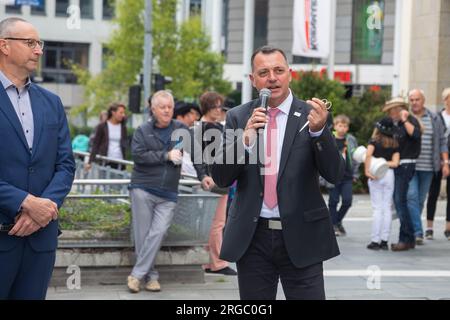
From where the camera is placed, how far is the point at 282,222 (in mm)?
4742

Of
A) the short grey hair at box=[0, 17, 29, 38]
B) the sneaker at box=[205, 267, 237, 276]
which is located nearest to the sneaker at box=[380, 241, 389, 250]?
the sneaker at box=[205, 267, 237, 276]

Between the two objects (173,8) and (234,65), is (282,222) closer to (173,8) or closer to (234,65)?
(173,8)

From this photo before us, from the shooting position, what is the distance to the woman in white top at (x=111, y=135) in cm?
1479

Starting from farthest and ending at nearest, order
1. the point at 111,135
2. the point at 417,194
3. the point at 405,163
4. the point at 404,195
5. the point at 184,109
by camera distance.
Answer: the point at 111,135, the point at 417,194, the point at 404,195, the point at 405,163, the point at 184,109

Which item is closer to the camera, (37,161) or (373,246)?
(37,161)

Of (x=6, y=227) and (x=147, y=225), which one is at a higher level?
(x=6, y=227)

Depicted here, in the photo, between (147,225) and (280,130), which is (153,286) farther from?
(280,130)

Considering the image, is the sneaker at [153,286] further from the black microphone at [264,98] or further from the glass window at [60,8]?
the glass window at [60,8]

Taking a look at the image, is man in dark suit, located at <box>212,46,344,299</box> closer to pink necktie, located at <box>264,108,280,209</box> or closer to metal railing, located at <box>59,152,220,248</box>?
pink necktie, located at <box>264,108,280,209</box>

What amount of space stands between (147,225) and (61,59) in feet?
172

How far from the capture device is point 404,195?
448 inches

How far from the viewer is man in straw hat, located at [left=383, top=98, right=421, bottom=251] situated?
11141 mm

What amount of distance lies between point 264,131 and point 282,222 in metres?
0.51

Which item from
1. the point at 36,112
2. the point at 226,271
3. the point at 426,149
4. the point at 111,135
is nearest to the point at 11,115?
the point at 36,112
